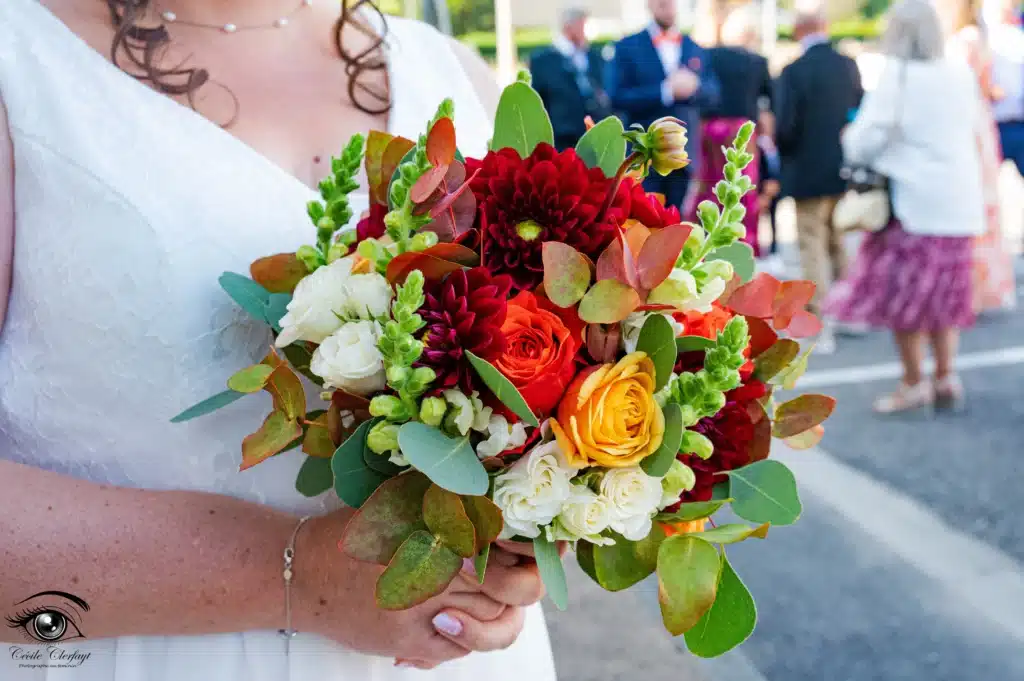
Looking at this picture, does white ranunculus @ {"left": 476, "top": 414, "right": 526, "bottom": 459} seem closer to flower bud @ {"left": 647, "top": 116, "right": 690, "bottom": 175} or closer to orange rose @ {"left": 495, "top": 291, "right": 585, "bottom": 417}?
orange rose @ {"left": 495, "top": 291, "right": 585, "bottom": 417}

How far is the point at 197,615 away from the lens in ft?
3.51

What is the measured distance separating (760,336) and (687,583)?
0.31 meters

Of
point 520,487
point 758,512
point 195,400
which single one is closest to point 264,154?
point 195,400

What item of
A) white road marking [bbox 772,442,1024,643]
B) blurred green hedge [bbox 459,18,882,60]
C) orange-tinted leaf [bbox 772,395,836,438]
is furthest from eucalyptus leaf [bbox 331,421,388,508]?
A: blurred green hedge [bbox 459,18,882,60]

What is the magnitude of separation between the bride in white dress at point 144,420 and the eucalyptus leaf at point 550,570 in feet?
0.33

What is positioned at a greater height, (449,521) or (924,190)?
(449,521)

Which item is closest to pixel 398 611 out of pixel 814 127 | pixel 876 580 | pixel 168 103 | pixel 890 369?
pixel 168 103

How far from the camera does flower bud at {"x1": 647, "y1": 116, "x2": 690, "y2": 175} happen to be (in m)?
0.98

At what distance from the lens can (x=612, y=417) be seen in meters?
0.87

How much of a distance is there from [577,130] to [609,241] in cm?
575

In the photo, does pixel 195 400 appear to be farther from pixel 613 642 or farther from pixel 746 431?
pixel 613 642

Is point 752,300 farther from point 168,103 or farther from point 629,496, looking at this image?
point 168,103

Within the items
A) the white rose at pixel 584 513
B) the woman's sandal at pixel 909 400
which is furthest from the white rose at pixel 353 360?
the woman's sandal at pixel 909 400

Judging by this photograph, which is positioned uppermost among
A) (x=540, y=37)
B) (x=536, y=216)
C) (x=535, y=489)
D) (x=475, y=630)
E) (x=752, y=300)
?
(x=536, y=216)
